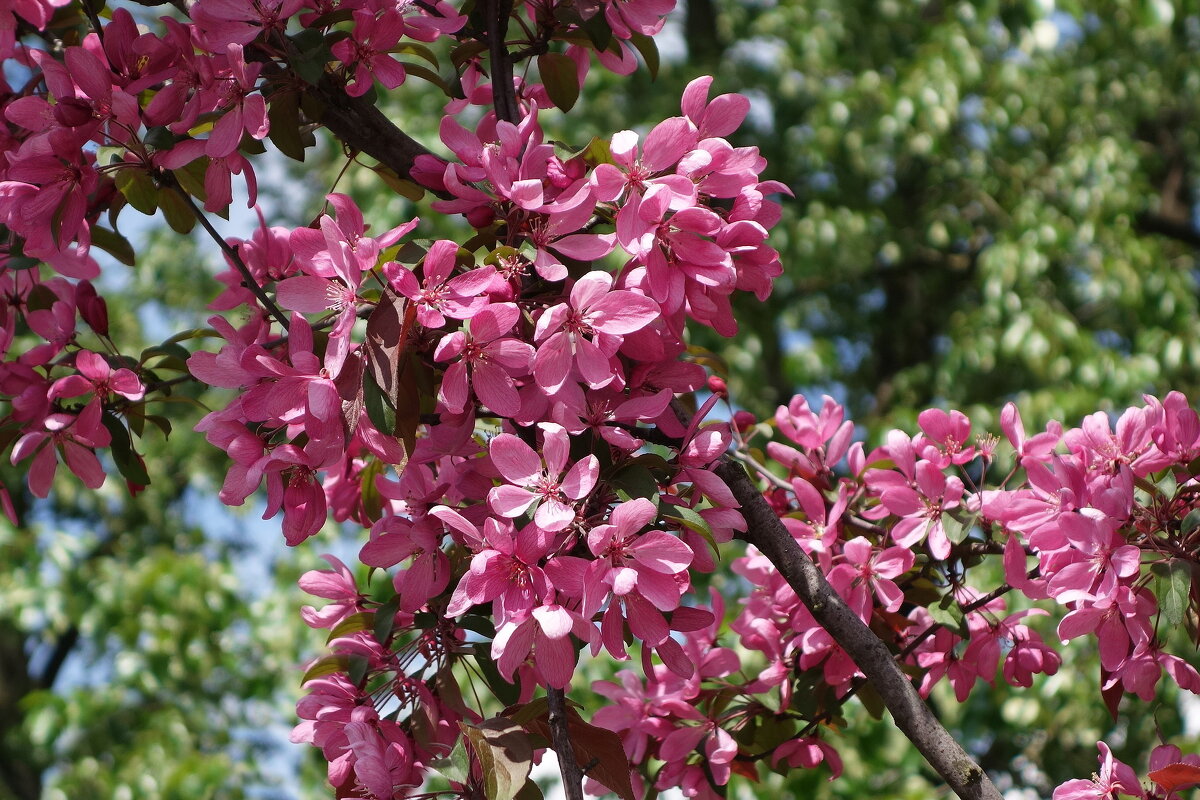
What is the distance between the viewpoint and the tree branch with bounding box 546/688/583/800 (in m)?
0.90

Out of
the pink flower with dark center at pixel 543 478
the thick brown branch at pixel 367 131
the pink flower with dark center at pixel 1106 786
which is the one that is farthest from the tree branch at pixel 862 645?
the thick brown branch at pixel 367 131

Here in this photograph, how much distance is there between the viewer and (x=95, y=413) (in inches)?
42.7

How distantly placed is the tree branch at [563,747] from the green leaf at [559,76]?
1.89 ft

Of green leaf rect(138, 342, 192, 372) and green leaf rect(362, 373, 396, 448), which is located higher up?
green leaf rect(138, 342, 192, 372)

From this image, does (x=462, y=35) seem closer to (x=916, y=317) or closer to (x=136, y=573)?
(x=136, y=573)

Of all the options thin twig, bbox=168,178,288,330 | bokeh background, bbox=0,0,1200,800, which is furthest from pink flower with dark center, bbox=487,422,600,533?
bokeh background, bbox=0,0,1200,800

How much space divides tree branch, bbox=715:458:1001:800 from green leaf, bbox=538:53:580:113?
41 centimetres

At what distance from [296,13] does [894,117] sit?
3453 mm

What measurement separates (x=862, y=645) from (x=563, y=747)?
0.27 metres

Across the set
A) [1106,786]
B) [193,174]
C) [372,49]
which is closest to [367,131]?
[372,49]

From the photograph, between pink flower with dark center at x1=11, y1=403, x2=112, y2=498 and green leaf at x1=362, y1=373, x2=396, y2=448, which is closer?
green leaf at x1=362, y1=373, x2=396, y2=448

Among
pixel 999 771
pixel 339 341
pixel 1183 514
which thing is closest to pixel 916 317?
pixel 999 771

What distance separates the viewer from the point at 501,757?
34.2 inches

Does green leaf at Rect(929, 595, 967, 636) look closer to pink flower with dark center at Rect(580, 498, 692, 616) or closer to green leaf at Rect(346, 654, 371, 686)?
pink flower with dark center at Rect(580, 498, 692, 616)
